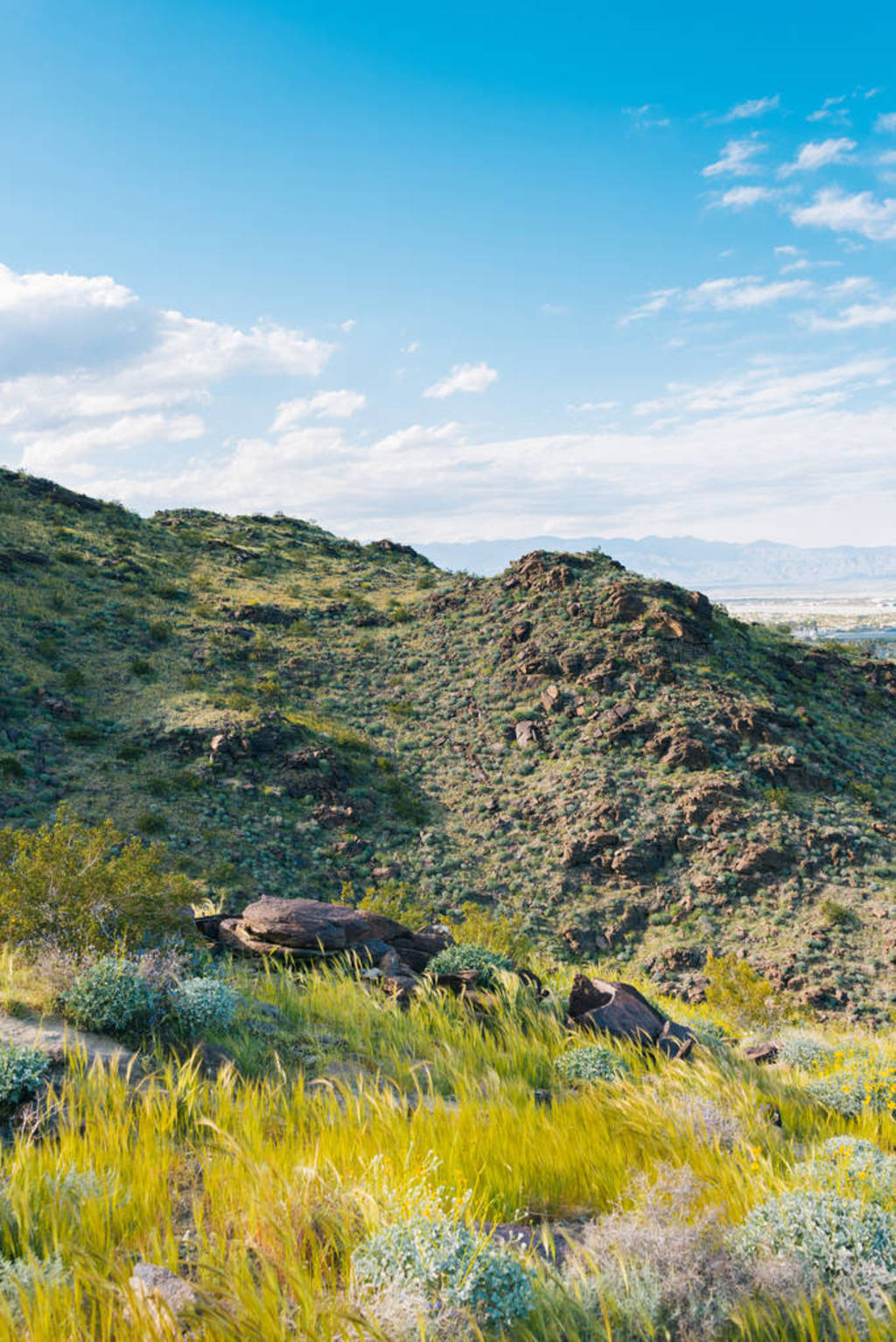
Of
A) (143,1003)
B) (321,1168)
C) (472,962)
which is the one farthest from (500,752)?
(321,1168)

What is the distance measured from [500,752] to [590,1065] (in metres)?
22.8

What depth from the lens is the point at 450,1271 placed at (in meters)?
3.36

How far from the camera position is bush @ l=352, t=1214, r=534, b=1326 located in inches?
129

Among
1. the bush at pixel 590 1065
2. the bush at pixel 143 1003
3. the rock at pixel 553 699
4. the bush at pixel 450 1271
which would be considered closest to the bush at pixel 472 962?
the bush at pixel 590 1065

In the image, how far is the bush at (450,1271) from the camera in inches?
129

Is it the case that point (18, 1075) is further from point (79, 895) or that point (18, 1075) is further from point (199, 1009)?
point (79, 895)

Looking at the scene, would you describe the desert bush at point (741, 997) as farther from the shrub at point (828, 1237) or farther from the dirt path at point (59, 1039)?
the dirt path at point (59, 1039)

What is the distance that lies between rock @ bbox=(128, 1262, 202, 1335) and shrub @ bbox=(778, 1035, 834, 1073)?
8.85m

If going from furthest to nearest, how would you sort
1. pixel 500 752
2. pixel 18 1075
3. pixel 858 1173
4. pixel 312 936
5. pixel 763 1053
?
1. pixel 500 752
2. pixel 312 936
3. pixel 763 1053
4. pixel 18 1075
5. pixel 858 1173

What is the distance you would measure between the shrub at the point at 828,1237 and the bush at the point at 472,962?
6.54 meters

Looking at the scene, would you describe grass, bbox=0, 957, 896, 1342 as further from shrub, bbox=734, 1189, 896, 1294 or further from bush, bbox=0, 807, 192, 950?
bush, bbox=0, 807, 192, 950

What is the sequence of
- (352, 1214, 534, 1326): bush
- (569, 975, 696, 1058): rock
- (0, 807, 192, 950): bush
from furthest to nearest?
(569, 975, 696, 1058): rock → (0, 807, 192, 950): bush → (352, 1214, 534, 1326): bush

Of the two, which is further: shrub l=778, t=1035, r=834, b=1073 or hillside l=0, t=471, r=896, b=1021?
hillside l=0, t=471, r=896, b=1021

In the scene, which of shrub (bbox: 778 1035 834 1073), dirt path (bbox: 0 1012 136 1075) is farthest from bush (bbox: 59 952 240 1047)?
shrub (bbox: 778 1035 834 1073)
